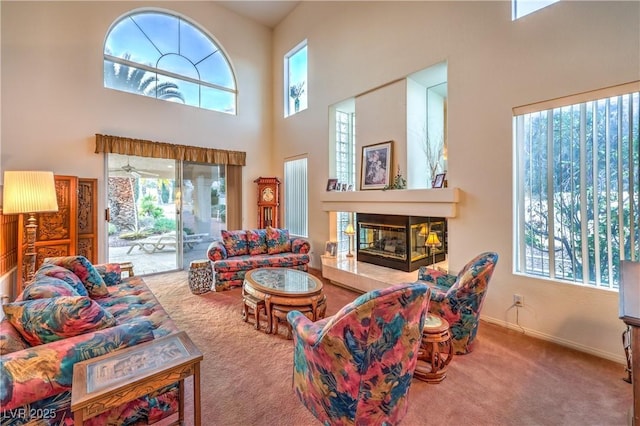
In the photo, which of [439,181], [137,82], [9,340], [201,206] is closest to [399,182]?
[439,181]

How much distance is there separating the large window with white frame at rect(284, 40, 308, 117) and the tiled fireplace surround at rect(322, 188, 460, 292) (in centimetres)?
247

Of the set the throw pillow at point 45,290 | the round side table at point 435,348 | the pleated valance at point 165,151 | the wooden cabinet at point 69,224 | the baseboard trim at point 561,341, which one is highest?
the pleated valance at point 165,151

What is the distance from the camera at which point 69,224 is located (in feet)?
13.0

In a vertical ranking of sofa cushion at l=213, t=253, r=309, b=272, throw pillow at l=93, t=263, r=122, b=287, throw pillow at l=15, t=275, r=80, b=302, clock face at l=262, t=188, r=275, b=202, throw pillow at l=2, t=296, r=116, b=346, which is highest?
clock face at l=262, t=188, r=275, b=202

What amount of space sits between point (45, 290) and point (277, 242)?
336cm

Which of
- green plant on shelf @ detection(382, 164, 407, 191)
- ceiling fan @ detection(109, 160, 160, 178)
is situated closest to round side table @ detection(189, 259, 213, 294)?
ceiling fan @ detection(109, 160, 160, 178)

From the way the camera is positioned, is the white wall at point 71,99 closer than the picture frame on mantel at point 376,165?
Yes

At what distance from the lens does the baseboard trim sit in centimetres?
229

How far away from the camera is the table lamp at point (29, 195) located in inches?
107

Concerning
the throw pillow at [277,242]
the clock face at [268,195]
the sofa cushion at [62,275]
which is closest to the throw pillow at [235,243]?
the throw pillow at [277,242]

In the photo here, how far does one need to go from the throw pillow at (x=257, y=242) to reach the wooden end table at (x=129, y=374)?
3287 mm

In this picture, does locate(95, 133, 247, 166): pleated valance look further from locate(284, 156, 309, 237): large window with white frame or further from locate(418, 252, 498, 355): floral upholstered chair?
locate(418, 252, 498, 355): floral upholstered chair

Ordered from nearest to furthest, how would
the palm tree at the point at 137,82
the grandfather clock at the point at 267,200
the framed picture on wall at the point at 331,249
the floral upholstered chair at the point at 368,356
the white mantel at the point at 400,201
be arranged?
the floral upholstered chair at the point at 368,356 → the white mantel at the point at 400,201 → the palm tree at the point at 137,82 → the framed picture on wall at the point at 331,249 → the grandfather clock at the point at 267,200

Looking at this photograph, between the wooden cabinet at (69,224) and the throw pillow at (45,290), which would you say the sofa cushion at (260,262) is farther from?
the throw pillow at (45,290)
